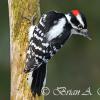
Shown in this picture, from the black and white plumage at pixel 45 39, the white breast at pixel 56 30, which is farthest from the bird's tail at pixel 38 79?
the white breast at pixel 56 30

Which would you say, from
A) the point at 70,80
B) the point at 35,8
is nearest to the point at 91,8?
the point at 70,80

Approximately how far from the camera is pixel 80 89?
1168 cm

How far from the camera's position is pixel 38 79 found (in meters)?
7.52

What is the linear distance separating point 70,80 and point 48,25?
14.3 feet

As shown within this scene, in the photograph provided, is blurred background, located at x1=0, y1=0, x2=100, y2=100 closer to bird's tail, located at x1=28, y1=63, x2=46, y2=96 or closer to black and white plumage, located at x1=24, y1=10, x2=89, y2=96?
black and white plumage, located at x1=24, y1=10, x2=89, y2=96

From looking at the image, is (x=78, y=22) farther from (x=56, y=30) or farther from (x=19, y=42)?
(x=19, y=42)

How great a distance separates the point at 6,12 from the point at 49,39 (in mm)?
4360

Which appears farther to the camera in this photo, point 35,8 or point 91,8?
point 91,8

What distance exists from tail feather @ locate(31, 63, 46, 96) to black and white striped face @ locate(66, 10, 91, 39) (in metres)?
0.43

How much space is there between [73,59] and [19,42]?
454cm

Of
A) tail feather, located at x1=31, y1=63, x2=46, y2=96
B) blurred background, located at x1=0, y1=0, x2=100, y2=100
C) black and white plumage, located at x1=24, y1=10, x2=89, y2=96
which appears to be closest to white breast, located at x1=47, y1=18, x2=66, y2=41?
black and white plumage, located at x1=24, y1=10, x2=89, y2=96

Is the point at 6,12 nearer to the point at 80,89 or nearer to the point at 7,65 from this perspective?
the point at 7,65

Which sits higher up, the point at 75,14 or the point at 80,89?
the point at 75,14

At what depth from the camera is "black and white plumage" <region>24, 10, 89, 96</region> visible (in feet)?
24.5
